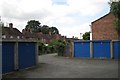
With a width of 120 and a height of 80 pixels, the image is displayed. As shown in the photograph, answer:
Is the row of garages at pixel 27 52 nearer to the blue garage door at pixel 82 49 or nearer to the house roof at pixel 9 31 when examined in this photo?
the blue garage door at pixel 82 49

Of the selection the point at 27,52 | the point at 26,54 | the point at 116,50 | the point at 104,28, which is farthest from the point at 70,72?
the point at 104,28

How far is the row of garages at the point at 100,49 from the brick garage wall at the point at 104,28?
1020 cm

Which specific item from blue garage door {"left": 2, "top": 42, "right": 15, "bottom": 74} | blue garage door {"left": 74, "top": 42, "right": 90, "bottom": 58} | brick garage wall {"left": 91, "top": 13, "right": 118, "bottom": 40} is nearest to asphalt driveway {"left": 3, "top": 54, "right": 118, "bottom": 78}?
blue garage door {"left": 2, "top": 42, "right": 15, "bottom": 74}

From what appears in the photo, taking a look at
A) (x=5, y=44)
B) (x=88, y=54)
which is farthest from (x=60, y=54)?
(x=5, y=44)

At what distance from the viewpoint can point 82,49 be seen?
3203 cm

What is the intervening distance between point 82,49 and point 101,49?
264 centimetres

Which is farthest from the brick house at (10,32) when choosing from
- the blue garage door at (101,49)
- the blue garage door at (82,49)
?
the blue garage door at (101,49)

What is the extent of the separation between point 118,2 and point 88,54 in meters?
7.54

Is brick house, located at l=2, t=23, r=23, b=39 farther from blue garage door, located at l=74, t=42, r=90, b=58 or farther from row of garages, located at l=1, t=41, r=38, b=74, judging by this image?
row of garages, located at l=1, t=41, r=38, b=74

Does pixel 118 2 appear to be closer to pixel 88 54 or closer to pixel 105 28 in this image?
pixel 88 54

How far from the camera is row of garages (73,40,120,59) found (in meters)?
30.4

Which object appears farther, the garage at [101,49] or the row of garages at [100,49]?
the garage at [101,49]

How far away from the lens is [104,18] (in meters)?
41.6

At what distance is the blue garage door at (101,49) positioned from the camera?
100 feet
